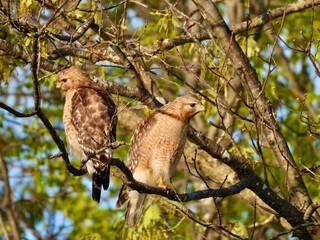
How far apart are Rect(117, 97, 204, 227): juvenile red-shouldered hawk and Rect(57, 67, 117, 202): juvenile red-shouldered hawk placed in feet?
0.98

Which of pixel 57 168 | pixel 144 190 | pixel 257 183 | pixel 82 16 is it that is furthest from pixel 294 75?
pixel 144 190

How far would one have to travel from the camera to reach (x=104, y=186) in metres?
8.03

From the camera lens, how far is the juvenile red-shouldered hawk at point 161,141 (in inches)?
295

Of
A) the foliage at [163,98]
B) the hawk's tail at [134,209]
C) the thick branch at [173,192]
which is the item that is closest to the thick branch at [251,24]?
the foliage at [163,98]

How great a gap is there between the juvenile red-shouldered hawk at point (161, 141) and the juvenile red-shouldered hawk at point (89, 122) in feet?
0.98

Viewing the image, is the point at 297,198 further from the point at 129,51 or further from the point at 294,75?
the point at 294,75

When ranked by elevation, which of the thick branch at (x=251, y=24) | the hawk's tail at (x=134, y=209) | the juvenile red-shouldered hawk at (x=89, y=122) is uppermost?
the thick branch at (x=251, y=24)

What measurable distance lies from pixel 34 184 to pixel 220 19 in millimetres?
10185

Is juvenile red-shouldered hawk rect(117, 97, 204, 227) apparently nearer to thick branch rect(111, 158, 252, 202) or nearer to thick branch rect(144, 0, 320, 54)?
thick branch rect(144, 0, 320, 54)

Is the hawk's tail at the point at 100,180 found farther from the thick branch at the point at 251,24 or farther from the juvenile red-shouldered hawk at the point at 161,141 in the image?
the thick branch at the point at 251,24

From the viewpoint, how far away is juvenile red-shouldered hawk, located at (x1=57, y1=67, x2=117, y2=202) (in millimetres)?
8031

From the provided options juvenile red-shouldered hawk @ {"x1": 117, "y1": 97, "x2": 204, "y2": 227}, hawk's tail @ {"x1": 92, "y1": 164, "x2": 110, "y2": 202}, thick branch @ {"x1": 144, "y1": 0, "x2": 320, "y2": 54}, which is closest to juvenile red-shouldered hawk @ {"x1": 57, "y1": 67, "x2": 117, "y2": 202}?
hawk's tail @ {"x1": 92, "y1": 164, "x2": 110, "y2": 202}

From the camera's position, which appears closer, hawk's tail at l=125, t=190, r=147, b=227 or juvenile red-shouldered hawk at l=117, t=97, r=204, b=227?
juvenile red-shouldered hawk at l=117, t=97, r=204, b=227

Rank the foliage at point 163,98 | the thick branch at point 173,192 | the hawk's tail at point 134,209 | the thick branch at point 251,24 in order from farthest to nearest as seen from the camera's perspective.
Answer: the hawk's tail at point 134,209, the thick branch at point 251,24, the foliage at point 163,98, the thick branch at point 173,192
